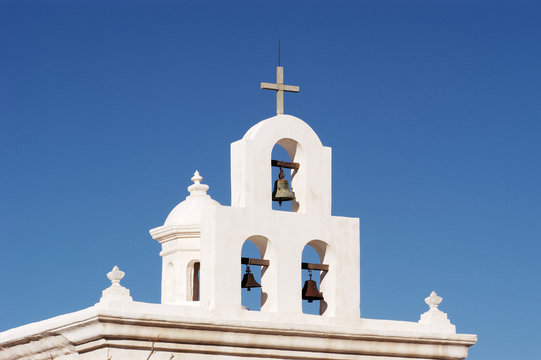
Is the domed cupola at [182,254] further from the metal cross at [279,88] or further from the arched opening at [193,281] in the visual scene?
the metal cross at [279,88]

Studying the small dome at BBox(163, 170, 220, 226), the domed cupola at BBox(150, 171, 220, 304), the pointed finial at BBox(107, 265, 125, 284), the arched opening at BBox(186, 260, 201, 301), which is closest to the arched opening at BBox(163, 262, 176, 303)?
the domed cupola at BBox(150, 171, 220, 304)

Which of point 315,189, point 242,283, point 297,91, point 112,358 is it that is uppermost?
point 297,91

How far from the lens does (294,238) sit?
22359 mm

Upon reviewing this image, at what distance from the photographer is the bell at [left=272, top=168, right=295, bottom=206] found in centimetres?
2277

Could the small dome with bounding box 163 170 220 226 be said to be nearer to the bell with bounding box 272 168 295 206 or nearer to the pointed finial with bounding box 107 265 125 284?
the bell with bounding box 272 168 295 206

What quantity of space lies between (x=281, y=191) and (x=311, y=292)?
162 centimetres

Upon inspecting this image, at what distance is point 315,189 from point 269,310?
208 cm

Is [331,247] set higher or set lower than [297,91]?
lower

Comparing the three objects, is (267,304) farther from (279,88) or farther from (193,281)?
(193,281)

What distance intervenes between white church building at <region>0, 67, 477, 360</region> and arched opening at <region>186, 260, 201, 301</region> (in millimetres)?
4211

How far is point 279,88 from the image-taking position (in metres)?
23.0

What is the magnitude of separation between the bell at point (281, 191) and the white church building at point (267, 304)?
0.6 inches

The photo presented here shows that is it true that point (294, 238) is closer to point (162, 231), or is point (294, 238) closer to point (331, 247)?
point (331, 247)

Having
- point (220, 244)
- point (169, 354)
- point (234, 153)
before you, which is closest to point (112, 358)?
point (169, 354)
